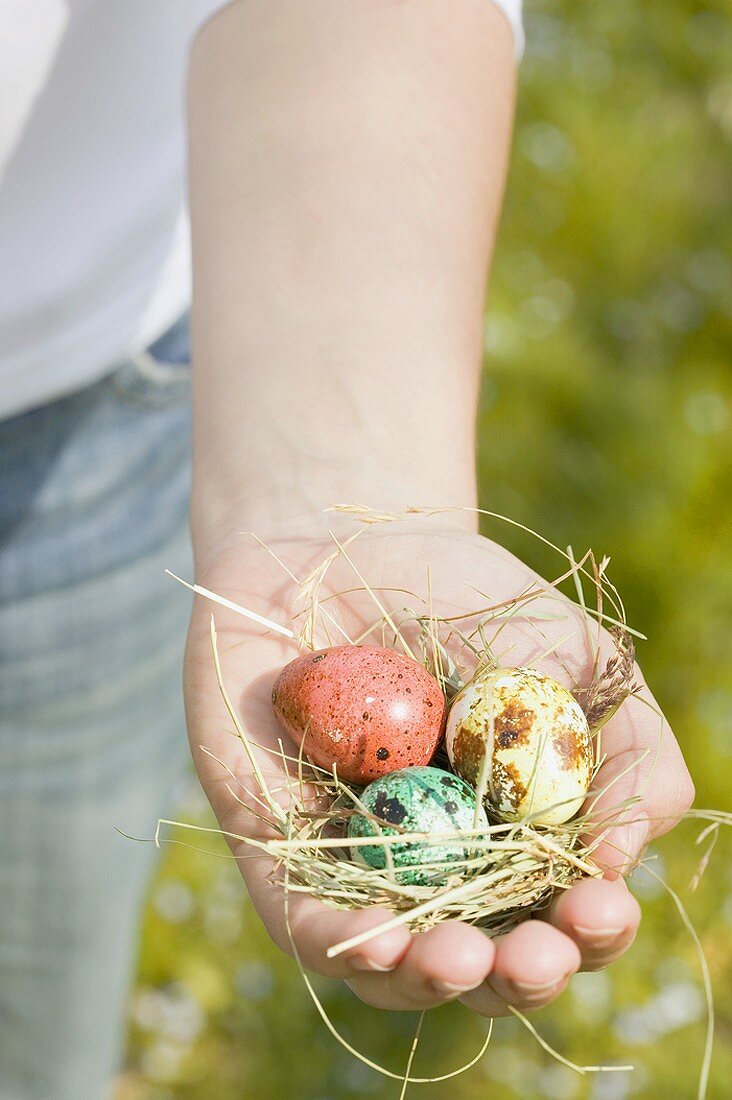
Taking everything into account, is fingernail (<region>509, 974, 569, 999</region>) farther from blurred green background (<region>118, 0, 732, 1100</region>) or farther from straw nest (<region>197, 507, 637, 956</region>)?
blurred green background (<region>118, 0, 732, 1100</region>)

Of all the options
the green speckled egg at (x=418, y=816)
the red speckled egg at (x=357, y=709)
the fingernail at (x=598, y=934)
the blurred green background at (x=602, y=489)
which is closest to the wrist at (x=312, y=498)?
the red speckled egg at (x=357, y=709)

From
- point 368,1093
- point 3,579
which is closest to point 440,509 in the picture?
point 3,579

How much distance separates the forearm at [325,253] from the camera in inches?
66.1

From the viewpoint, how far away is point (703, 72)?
16.8 ft

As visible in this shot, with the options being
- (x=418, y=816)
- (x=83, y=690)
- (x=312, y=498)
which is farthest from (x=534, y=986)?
(x=83, y=690)

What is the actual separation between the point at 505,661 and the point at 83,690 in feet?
3.48

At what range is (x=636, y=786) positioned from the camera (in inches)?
55.7

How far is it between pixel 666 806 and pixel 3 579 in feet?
4.48

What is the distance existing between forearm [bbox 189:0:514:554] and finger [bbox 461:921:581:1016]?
66cm

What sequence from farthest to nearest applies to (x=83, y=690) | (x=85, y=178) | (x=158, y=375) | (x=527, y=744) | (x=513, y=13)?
1. (x=83, y=690)
2. (x=158, y=375)
3. (x=85, y=178)
4. (x=513, y=13)
5. (x=527, y=744)

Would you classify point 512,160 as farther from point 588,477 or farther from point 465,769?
point 465,769

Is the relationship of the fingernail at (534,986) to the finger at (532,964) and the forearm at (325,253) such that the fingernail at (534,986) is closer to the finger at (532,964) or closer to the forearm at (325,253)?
the finger at (532,964)

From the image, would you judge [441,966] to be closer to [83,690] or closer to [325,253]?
[325,253]

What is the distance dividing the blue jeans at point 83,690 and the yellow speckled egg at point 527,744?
0.97 meters
